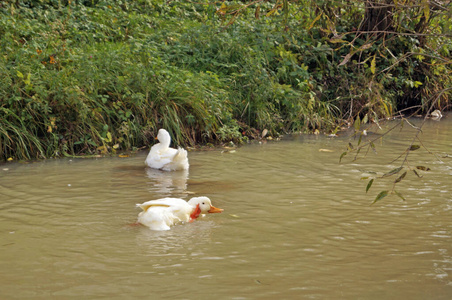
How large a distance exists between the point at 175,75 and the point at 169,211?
5.35 meters

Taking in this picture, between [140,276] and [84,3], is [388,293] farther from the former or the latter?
[84,3]

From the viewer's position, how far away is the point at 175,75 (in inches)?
428

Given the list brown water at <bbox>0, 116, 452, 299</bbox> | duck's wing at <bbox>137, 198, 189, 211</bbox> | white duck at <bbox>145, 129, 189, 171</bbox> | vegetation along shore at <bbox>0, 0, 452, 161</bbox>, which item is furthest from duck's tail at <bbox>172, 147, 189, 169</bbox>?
duck's wing at <bbox>137, 198, 189, 211</bbox>

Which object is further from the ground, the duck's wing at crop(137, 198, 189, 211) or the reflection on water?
the duck's wing at crop(137, 198, 189, 211)

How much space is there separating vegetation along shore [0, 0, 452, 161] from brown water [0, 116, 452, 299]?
1.09 m

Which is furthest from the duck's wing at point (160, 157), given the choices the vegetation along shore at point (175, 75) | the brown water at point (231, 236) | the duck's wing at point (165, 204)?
the duck's wing at point (165, 204)

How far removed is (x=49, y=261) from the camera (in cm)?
489

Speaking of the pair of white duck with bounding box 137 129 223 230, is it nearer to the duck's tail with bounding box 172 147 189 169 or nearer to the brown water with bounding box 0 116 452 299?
the brown water with bounding box 0 116 452 299

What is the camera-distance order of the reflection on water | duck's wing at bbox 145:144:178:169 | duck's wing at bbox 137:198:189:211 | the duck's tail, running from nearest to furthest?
duck's wing at bbox 137:198:189:211
the reflection on water
the duck's tail
duck's wing at bbox 145:144:178:169

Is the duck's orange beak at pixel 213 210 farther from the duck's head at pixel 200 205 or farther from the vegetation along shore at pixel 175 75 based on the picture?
the vegetation along shore at pixel 175 75

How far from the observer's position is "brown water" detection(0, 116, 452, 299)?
441 centimetres

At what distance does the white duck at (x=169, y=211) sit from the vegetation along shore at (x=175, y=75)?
2.88 metres

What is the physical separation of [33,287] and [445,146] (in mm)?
8503

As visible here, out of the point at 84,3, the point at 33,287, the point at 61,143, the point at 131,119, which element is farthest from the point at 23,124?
the point at 84,3
